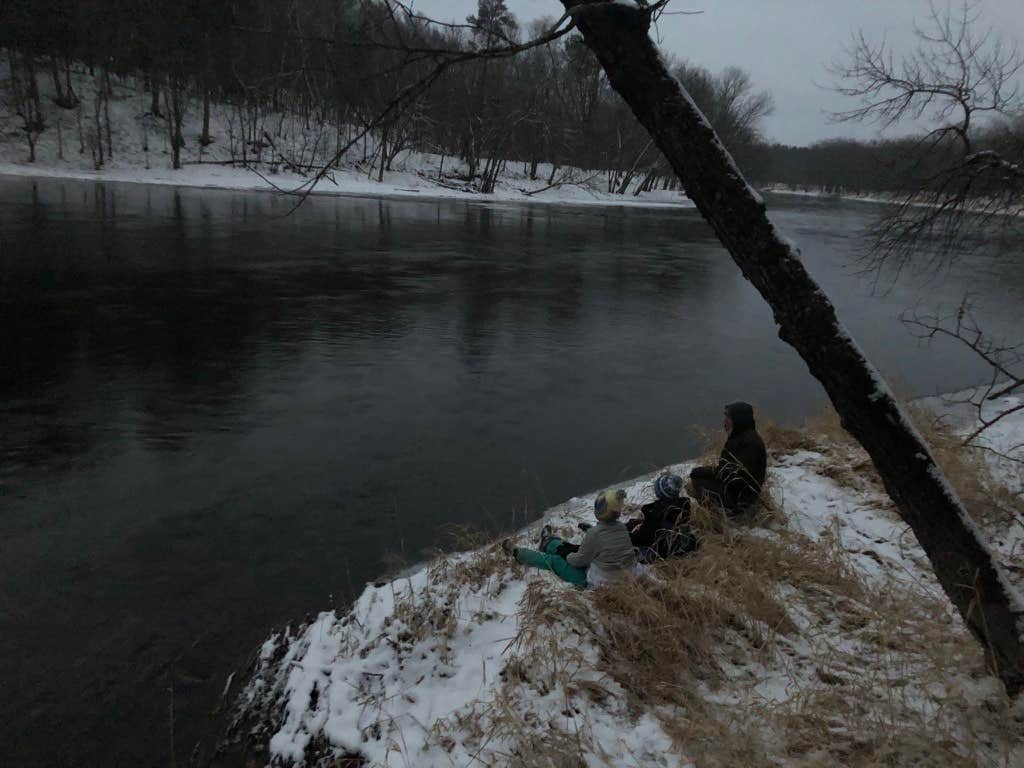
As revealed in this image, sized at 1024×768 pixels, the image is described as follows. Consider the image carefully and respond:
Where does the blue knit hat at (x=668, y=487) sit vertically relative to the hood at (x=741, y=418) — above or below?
below

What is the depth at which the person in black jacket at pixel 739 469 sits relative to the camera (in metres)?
5.53

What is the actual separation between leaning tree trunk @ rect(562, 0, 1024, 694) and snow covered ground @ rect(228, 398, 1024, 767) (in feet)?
1.54

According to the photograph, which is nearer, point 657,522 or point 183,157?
point 657,522

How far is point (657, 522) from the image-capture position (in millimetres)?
5035

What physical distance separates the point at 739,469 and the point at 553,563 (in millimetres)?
1783

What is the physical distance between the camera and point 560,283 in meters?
20.0

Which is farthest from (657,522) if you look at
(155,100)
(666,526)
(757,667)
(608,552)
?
(155,100)

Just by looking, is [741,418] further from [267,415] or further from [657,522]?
[267,415]

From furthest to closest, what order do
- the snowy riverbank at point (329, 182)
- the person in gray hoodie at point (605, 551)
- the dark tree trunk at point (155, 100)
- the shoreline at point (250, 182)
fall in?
the dark tree trunk at point (155, 100) < the snowy riverbank at point (329, 182) < the shoreline at point (250, 182) < the person in gray hoodie at point (605, 551)

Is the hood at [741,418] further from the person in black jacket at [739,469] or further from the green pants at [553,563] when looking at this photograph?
the green pants at [553,563]

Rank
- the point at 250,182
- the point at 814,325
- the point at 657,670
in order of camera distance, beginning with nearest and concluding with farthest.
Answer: the point at 814,325
the point at 657,670
the point at 250,182

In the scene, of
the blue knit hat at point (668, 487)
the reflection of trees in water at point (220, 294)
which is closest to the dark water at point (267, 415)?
the reflection of trees in water at point (220, 294)

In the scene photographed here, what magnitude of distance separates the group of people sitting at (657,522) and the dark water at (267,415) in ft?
4.31

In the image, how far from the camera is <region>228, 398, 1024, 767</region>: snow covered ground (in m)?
3.11
